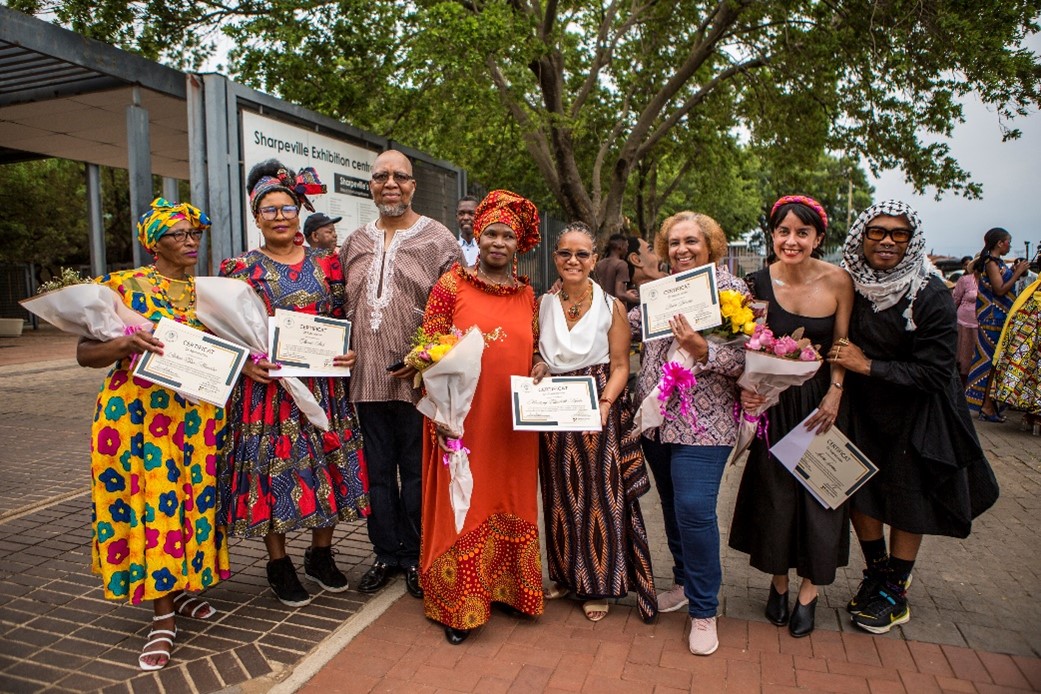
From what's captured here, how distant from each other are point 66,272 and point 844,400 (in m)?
3.57

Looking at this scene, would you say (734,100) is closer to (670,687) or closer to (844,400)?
(844,400)

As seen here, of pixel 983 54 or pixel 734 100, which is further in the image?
pixel 734 100

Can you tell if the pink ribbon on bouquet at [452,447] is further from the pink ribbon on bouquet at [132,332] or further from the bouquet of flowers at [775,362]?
the pink ribbon on bouquet at [132,332]

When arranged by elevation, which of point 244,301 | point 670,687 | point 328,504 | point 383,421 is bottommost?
point 670,687

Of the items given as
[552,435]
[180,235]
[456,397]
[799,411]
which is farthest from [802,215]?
[180,235]

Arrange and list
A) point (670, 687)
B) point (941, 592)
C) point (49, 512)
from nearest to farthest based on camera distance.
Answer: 1. point (670, 687)
2. point (941, 592)
3. point (49, 512)

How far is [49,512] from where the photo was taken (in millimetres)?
5348

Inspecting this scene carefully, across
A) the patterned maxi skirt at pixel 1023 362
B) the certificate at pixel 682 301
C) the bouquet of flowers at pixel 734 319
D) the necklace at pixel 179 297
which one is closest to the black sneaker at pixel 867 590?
the bouquet of flowers at pixel 734 319

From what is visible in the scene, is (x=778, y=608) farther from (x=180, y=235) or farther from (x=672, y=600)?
(x=180, y=235)

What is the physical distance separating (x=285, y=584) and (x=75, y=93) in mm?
5089

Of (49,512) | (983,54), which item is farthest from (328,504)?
(983,54)

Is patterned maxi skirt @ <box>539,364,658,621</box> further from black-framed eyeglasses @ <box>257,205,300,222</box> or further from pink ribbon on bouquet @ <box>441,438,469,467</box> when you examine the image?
black-framed eyeglasses @ <box>257,205,300,222</box>

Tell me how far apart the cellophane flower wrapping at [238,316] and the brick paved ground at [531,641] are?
118 cm

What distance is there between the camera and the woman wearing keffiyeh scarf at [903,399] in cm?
323
